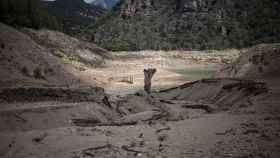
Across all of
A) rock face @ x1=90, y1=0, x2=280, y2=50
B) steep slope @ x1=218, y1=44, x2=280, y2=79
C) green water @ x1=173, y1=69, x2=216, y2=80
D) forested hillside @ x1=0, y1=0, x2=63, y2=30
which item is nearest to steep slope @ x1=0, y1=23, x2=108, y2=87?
steep slope @ x1=218, y1=44, x2=280, y2=79

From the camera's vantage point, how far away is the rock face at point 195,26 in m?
83.4

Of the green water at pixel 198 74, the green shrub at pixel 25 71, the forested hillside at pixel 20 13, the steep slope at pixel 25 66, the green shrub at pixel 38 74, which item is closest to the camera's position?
the steep slope at pixel 25 66

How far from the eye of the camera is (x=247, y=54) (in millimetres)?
22047

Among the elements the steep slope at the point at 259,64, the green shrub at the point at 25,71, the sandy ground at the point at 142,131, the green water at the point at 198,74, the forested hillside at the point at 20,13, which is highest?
the forested hillside at the point at 20,13

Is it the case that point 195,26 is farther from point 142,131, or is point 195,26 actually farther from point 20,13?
point 142,131

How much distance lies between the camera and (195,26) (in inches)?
3529

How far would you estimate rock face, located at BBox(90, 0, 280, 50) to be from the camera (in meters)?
83.4

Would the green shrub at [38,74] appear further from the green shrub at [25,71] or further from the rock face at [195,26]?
the rock face at [195,26]

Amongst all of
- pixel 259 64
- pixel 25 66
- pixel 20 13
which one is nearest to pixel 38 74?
pixel 25 66

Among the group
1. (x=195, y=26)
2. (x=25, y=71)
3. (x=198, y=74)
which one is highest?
(x=195, y=26)

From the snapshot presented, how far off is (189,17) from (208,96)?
78.1 m

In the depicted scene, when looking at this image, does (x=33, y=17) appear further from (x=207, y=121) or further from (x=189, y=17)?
(x=189, y=17)

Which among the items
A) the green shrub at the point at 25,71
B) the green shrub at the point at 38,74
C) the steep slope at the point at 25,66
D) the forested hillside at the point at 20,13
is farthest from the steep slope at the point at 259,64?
the forested hillside at the point at 20,13

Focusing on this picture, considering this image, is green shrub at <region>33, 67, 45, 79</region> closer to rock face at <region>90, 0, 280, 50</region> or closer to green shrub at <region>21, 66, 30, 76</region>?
green shrub at <region>21, 66, 30, 76</region>
